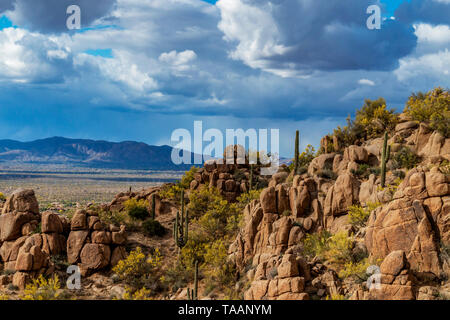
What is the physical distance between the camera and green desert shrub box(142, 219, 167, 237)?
1596 inches

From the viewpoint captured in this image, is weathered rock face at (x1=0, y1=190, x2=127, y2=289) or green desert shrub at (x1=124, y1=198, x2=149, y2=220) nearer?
weathered rock face at (x1=0, y1=190, x2=127, y2=289)

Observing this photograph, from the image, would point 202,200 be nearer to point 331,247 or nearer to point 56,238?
point 56,238

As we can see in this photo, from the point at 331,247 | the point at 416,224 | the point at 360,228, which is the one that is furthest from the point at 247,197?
the point at 416,224

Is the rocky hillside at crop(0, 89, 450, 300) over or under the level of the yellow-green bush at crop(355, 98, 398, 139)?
under

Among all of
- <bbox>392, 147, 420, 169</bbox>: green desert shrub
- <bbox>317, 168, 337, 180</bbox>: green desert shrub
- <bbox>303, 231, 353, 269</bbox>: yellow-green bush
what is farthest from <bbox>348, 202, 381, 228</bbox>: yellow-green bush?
<bbox>317, 168, 337, 180</bbox>: green desert shrub

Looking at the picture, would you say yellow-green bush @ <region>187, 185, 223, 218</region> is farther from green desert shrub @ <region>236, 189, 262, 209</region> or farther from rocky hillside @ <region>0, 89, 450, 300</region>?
green desert shrub @ <region>236, 189, 262, 209</region>

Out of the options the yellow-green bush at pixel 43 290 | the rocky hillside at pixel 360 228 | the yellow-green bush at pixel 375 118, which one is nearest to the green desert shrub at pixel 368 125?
the yellow-green bush at pixel 375 118

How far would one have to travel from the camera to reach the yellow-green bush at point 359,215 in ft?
90.8

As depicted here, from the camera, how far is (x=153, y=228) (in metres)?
40.7

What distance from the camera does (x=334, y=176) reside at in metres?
35.4

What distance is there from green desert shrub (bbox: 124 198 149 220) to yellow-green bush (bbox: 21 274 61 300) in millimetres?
12456

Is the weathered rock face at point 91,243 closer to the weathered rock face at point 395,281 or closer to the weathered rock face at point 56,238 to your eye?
the weathered rock face at point 56,238
